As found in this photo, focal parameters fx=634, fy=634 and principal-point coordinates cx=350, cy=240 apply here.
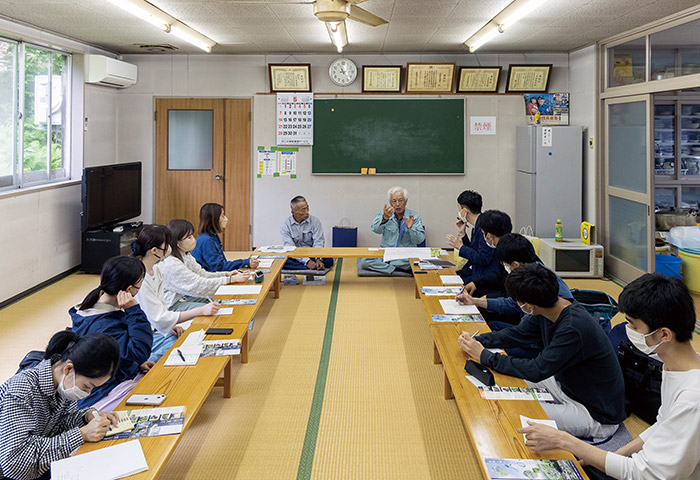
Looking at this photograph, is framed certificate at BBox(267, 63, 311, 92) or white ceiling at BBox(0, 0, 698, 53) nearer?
white ceiling at BBox(0, 0, 698, 53)

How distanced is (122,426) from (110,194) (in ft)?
18.5

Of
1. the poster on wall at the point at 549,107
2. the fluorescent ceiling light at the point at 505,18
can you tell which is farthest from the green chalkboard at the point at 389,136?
the fluorescent ceiling light at the point at 505,18

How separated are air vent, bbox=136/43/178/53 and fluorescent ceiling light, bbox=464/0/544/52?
3.65 meters

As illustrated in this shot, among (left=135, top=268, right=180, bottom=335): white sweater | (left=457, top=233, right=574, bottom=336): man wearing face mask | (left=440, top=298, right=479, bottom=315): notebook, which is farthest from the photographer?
(left=440, top=298, right=479, bottom=315): notebook

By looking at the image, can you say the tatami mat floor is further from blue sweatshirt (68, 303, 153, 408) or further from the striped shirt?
the striped shirt

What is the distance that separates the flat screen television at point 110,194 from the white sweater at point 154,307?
355cm

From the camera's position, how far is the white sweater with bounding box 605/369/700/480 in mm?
1938

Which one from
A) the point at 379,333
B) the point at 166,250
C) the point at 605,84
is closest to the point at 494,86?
the point at 605,84

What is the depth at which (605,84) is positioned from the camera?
740 centimetres

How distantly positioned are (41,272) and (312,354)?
12.0ft

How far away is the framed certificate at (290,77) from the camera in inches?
330

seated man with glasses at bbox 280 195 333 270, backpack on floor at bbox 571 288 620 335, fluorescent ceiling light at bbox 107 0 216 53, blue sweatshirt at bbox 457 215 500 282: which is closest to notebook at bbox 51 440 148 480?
backpack on floor at bbox 571 288 620 335

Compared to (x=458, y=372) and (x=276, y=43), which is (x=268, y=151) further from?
(x=458, y=372)

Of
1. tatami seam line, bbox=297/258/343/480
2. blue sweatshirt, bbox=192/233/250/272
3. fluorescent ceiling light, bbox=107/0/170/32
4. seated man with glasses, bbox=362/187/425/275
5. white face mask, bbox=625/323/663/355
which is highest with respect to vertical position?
fluorescent ceiling light, bbox=107/0/170/32
